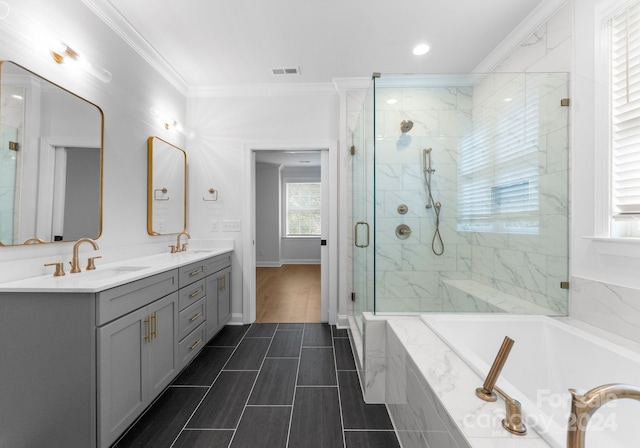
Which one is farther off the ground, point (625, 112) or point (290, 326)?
point (625, 112)

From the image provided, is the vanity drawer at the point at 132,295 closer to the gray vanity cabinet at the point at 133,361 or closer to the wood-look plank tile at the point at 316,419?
the gray vanity cabinet at the point at 133,361

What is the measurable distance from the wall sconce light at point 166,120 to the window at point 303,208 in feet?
14.6

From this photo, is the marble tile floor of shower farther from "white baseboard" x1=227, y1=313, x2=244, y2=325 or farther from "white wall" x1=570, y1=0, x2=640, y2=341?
"white wall" x1=570, y1=0, x2=640, y2=341

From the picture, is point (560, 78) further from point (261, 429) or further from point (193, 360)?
point (193, 360)

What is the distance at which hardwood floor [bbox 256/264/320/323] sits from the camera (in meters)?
3.42

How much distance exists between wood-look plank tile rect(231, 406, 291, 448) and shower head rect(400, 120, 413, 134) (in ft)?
7.14

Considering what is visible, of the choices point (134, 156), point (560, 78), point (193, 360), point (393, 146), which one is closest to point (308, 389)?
point (193, 360)

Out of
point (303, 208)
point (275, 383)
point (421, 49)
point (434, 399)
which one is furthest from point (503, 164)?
point (303, 208)

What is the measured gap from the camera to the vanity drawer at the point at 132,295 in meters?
1.36

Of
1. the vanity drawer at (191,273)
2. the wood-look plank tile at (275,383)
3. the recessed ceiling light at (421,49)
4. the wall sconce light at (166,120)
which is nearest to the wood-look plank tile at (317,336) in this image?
the wood-look plank tile at (275,383)

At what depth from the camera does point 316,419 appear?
1.66 m

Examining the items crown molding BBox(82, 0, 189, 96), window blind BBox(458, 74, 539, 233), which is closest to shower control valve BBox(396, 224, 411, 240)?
window blind BBox(458, 74, 539, 233)

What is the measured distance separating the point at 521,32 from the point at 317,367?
3092 millimetres

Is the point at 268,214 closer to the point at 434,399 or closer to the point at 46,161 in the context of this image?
the point at 46,161
